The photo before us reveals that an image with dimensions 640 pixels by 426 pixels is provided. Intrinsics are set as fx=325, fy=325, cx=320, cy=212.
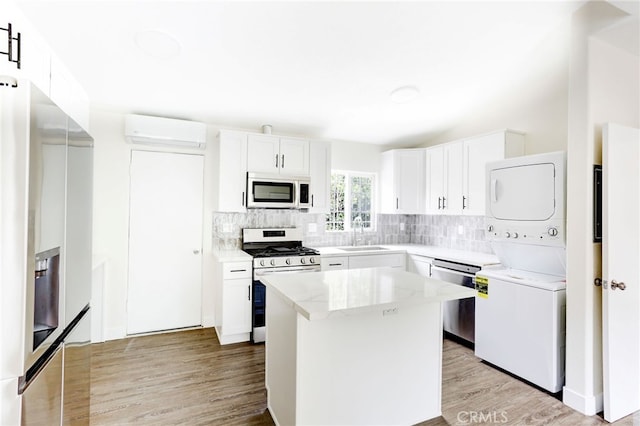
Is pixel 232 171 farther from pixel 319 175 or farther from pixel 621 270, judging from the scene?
pixel 621 270

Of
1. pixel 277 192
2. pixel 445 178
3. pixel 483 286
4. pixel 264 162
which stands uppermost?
pixel 264 162

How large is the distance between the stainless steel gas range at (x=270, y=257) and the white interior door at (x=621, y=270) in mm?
2513

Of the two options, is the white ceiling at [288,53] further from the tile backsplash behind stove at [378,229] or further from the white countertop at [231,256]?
the white countertop at [231,256]

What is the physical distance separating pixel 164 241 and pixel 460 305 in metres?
3.29

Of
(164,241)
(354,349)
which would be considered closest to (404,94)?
(354,349)

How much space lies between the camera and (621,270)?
2.25 meters

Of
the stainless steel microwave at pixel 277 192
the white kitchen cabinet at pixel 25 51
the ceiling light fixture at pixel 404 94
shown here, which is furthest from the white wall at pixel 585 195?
the white kitchen cabinet at pixel 25 51

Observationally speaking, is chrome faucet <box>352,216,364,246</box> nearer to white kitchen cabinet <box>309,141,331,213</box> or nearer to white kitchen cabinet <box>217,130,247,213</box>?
white kitchen cabinet <box>309,141,331,213</box>

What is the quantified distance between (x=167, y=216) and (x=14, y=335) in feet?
9.23

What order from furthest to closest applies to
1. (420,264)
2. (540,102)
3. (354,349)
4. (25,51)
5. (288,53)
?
(420,264) → (540,102) → (288,53) → (25,51) → (354,349)

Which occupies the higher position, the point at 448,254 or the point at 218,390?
the point at 448,254

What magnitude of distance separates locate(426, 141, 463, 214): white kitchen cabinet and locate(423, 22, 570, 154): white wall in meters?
0.57

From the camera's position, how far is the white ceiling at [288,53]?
7.39ft

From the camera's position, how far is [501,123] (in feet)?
12.8
